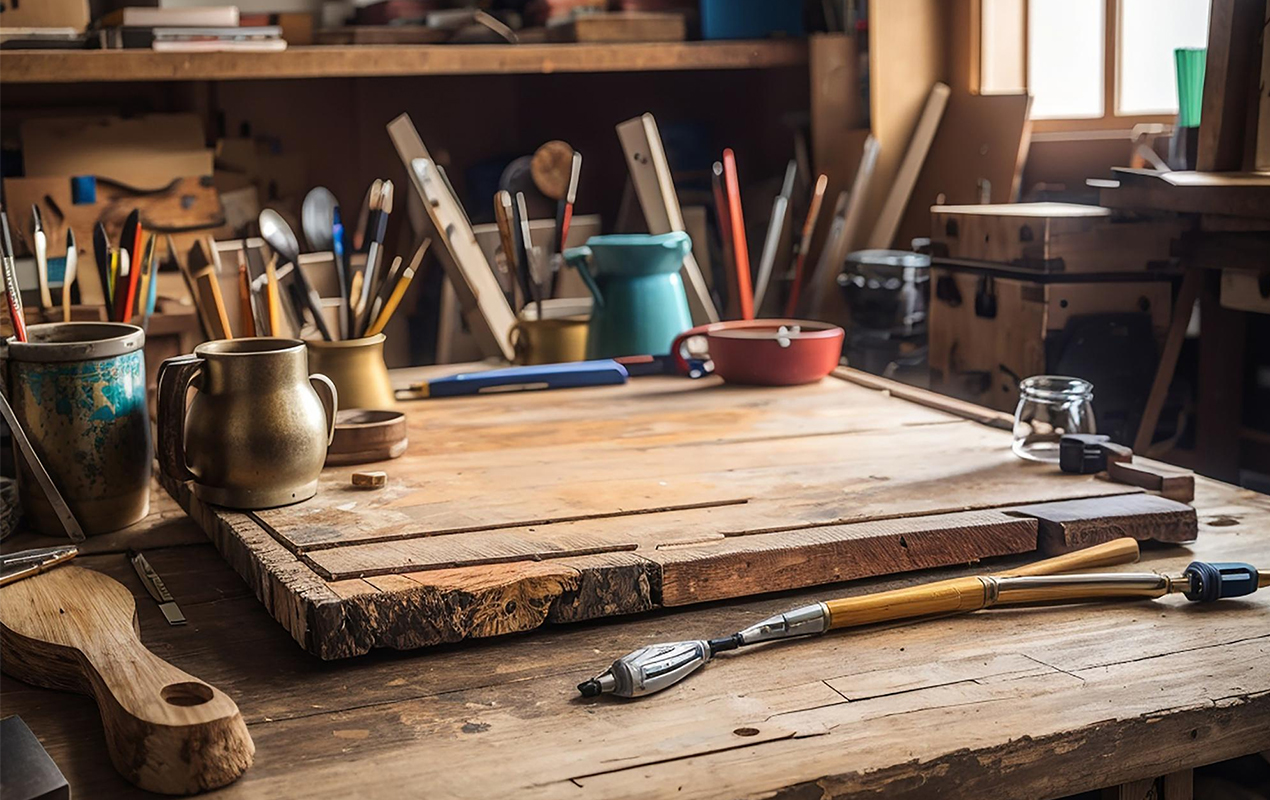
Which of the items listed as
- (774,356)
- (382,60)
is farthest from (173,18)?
(774,356)

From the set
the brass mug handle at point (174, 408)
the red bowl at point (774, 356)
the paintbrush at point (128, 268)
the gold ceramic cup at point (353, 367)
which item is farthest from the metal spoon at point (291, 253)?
the red bowl at point (774, 356)

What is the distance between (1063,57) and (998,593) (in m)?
2.02

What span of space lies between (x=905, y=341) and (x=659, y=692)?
1.49 meters

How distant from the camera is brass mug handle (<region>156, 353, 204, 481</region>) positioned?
1.09 metres

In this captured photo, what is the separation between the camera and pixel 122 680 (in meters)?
0.75

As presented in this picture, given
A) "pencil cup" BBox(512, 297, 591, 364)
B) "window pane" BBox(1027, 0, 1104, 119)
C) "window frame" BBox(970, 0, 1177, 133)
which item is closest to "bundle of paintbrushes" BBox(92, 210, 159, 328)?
"pencil cup" BBox(512, 297, 591, 364)

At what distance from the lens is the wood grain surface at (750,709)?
2.30ft

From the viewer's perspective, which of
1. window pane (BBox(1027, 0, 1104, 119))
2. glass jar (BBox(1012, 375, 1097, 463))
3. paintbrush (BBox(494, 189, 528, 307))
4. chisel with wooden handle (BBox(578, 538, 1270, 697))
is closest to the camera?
chisel with wooden handle (BBox(578, 538, 1270, 697))

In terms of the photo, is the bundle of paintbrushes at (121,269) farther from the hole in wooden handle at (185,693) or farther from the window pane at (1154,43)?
the window pane at (1154,43)

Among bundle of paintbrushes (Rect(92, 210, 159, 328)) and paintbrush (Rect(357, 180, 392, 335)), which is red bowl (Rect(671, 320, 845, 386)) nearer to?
paintbrush (Rect(357, 180, 392, 335))

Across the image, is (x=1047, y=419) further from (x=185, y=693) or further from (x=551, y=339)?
(x=185, y=693)

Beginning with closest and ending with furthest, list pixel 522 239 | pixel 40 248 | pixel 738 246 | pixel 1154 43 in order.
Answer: pixel 40 248
pixel 522 239
pixel 738 246
pixel 1154 43

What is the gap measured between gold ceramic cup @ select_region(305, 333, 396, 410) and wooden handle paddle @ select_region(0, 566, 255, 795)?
1.66ft

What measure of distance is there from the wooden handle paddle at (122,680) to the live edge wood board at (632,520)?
0.11 metres
